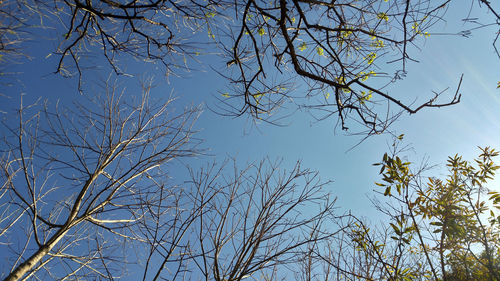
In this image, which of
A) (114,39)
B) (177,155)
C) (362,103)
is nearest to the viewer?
(362,103)

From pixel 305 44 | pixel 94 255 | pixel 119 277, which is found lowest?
pixel 119 277

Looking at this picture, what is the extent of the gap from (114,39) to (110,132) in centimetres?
107

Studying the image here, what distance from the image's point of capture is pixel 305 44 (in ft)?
8.57

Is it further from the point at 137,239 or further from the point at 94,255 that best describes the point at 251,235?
the point at 94,255

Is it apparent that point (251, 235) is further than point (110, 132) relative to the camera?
No

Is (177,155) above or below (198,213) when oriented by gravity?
above

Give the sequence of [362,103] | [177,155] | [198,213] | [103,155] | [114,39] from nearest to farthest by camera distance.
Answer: [362,103] < [198,213] < [114,39] < [103,155] < [177,155]

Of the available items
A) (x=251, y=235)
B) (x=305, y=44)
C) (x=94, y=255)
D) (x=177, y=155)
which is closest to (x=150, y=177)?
(x=177, y=155)

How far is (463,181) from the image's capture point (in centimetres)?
322

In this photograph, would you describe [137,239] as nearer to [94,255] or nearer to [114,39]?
[94,255]

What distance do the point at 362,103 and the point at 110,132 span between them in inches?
111

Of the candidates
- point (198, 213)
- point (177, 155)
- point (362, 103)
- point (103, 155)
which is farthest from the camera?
point (177, 155)

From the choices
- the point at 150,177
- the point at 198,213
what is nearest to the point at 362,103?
the point at 198,213

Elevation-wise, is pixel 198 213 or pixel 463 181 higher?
pixel 463 181
